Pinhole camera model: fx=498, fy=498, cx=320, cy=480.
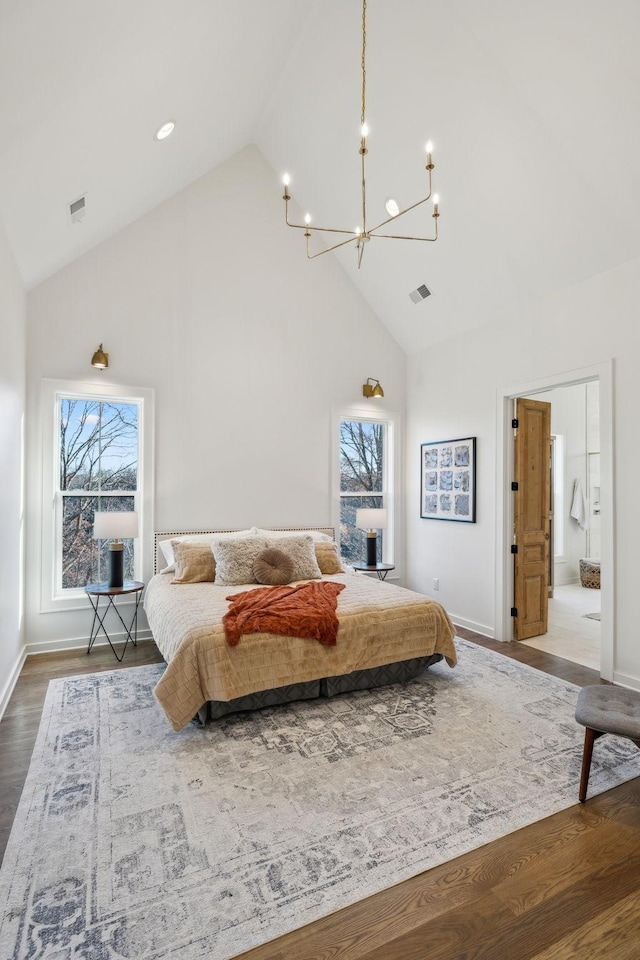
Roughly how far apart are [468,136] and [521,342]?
5.44 feet

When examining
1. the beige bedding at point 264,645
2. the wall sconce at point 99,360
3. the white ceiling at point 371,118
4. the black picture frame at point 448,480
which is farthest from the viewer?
the black picture frame at point 448,480

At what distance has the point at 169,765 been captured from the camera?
247cm

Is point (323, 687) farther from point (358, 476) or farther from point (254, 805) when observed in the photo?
point (358, 476)

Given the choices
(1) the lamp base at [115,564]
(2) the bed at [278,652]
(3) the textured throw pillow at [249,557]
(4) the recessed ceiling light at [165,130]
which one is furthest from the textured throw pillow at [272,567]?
(4) the recessed ceiling light at [165,130]

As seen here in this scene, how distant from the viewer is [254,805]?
2.17m

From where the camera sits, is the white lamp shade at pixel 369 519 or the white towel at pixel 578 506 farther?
the white towel at pixel 578 506

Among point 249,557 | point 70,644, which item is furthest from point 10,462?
point 249,557

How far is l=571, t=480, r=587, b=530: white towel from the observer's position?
23.4 feet

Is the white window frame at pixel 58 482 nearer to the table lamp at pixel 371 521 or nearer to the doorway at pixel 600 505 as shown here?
the table lamp at pixel 371 521

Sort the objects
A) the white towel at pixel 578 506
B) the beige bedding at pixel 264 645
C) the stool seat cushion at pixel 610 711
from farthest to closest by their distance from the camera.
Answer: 1. the white towel at pixel 578 506
2. the beige bedding at pixel 264 645
3. the stool seat cushion at pixel 610 711

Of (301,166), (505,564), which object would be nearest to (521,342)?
(505,564)

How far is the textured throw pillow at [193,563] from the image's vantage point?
4105 millimetres

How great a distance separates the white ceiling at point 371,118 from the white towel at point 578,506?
3589 mm

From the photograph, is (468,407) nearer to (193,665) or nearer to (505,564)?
(505,564)
